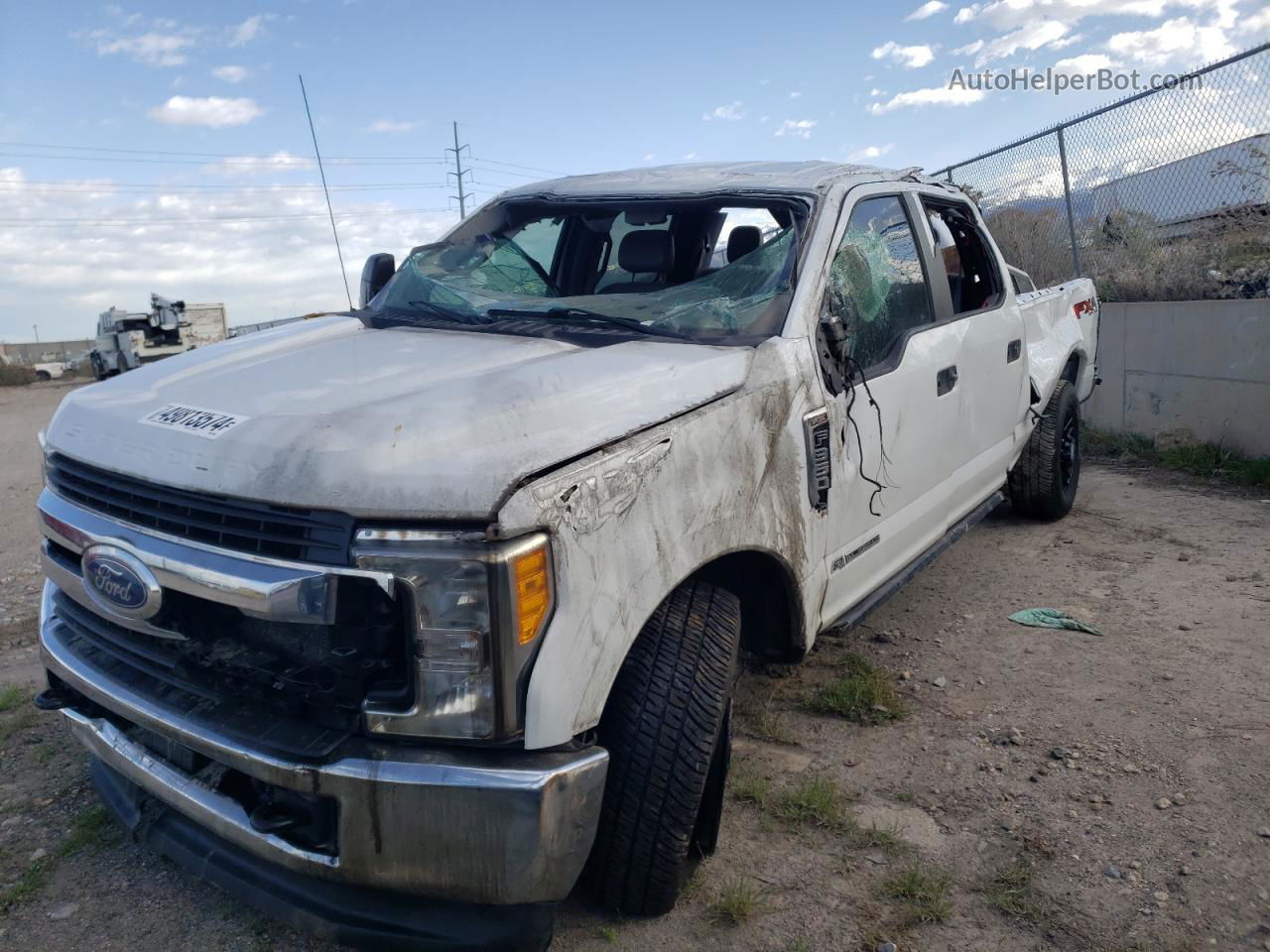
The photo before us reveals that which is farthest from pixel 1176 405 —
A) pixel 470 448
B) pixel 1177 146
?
pixel 470 448

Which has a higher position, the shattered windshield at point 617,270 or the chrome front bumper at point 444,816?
the shattered windshield at point 617,270

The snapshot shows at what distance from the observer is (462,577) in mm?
1901

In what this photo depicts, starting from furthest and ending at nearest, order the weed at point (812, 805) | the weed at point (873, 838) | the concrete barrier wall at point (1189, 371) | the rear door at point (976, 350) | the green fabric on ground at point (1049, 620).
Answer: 1. the concrete barrier wall at point (1189, 371)
2. the green fabric on ground at point (1049, 620)
3. the rear door at point (976, 350)
4. the weed at point (812, 805)
5. the weed at point (873, 838)

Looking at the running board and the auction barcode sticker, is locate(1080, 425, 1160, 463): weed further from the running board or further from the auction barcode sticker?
the auction barcode sticker

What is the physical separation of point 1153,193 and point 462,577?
7.87 m

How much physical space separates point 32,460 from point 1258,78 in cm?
1125

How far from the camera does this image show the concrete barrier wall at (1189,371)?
698 cm

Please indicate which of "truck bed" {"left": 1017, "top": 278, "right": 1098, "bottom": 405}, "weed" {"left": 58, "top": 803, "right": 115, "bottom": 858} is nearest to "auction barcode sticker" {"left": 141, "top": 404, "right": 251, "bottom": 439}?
"weed" {"left": 58, "top": 803, "right": 115, "bottom": 858}

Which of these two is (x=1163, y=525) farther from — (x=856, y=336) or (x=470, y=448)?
(x=470, y=448)

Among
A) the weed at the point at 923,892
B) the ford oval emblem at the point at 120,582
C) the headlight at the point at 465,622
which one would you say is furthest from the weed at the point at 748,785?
the ford oval emblem at the point at 120,582

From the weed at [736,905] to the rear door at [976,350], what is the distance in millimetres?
1985

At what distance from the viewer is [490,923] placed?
2061 millimetres

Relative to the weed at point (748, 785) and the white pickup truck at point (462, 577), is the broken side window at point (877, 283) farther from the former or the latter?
the weed at point (748, 785)

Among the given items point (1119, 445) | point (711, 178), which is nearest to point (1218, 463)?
point (1119, 445)
